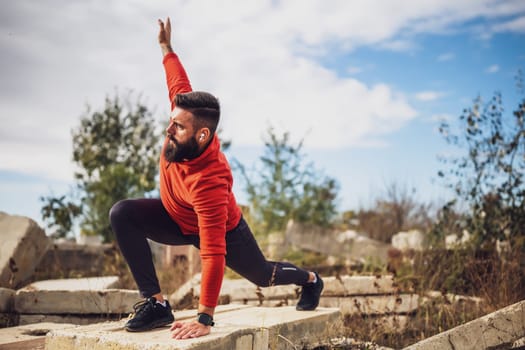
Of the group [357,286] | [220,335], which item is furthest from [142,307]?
[357,286]

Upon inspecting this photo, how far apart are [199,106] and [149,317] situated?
1.40 meters

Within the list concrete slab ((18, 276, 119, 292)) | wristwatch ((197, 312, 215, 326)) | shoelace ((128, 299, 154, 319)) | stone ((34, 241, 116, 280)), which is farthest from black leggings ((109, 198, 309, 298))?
stone ((34, 241, 116, 280))

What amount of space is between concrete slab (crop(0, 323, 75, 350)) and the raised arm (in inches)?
81.1

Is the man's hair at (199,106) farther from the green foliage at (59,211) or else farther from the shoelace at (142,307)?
the green foliage at (59,211)

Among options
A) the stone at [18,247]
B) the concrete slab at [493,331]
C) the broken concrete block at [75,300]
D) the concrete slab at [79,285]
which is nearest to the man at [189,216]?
the concrete slab at [493,331]

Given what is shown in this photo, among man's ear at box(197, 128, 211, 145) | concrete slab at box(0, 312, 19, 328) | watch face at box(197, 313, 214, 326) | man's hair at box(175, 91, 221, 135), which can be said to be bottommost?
concrete slab at box(0, 312, 19, 328)

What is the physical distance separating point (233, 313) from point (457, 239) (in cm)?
465

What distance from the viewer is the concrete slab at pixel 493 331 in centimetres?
397

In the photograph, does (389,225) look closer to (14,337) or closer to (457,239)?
(457,239)

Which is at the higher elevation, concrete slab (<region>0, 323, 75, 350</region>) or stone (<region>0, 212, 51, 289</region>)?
stone (<region>0, 212, 51, 289</region>)

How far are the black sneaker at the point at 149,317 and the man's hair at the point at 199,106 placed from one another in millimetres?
1223

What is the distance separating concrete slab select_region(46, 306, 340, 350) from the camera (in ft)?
9.84

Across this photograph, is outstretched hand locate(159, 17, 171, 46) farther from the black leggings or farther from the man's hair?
the black leggings

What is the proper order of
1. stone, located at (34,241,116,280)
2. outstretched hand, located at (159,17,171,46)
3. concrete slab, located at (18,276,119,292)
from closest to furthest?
outstretched hand, located at (159,17,171,46), concrete slab, located at (18,276,119,292), stone, located at (34,241,116,280)
